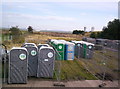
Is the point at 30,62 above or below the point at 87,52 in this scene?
above

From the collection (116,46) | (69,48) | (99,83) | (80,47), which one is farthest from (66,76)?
(116,46)

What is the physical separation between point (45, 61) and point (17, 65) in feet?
4.97

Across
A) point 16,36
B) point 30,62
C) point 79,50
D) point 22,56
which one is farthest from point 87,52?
point 16,36

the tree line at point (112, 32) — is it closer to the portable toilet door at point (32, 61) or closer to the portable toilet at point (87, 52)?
the portable toilet at point (87, 52)

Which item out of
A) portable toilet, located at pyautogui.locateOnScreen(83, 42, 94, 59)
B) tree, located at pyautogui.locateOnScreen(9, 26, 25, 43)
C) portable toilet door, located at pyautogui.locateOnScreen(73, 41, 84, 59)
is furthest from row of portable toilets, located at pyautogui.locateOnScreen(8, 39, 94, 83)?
tree, located at pyautogui.locateOnScreen(9, 26, 25, 43)

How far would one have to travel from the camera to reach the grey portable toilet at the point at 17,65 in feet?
26.9

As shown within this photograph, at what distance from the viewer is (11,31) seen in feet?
96.1

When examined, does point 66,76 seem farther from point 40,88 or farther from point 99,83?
point 40,88

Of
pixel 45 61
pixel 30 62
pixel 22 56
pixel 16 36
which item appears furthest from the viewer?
pixel 16 36

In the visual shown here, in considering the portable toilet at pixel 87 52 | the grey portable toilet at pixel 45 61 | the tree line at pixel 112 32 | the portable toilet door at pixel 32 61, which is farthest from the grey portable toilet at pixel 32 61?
the tree line at pixel 112 32

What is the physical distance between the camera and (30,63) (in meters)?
9.35

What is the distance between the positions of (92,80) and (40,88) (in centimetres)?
311

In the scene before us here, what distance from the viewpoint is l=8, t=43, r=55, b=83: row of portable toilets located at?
26.9ft

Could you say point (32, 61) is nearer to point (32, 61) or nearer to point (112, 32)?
point (32, 61)
